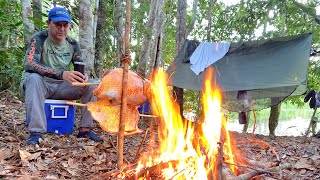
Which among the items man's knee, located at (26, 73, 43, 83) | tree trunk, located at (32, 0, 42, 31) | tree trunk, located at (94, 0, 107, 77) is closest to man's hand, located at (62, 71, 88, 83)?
man's knee, located at (26, 73, 43, 83)

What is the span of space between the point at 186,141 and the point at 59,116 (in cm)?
141

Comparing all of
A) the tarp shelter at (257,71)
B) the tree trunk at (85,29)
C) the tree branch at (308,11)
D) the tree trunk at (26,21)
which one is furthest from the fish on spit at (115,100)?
the tree branch at (308,11)

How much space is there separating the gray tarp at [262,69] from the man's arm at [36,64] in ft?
10.4

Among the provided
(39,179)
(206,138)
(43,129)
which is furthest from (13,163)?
(206,138)

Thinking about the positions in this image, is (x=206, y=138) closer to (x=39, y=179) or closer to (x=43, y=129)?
(x=39, y=179)

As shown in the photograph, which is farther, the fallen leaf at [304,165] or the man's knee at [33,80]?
the man's knee at [33,80]

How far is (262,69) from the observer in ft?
16.5

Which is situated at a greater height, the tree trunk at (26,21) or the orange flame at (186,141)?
the tree trunk at (26,21)

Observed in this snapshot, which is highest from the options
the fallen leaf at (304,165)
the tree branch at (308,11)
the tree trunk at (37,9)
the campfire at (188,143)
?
the tree branch at (308,11)

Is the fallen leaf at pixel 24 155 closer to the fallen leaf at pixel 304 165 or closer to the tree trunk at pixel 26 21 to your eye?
the fallen leaf at pixel 304 165

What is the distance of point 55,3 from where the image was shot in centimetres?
588

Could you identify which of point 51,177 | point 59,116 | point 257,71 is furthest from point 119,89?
point 257,71

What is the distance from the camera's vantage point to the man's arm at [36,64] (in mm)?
2568

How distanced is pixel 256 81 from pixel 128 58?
3.86m
